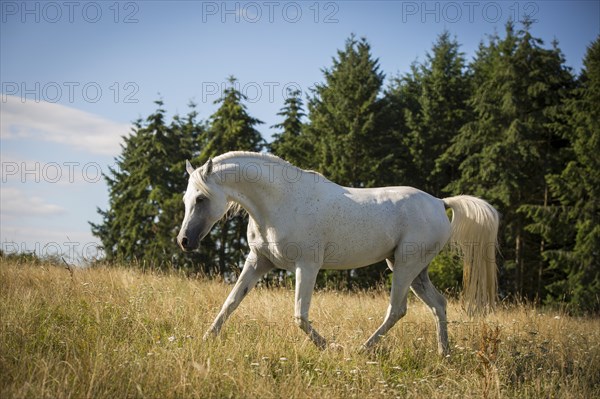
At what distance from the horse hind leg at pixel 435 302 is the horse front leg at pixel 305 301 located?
1696 millimetres

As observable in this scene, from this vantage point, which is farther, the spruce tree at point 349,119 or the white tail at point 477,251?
the spruce tree at point 349,119

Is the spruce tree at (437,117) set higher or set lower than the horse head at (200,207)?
higher

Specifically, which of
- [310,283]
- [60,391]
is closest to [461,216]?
[310,283]

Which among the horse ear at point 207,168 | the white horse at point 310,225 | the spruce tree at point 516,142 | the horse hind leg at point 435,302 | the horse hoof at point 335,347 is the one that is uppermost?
the spruce tree at point 516,142

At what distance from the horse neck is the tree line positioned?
47.1 feet

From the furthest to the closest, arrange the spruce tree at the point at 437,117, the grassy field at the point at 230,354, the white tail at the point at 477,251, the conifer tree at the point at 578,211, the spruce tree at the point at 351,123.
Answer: the spruce tree at the point at 437,117, the spruce tree at the point at 351,123, the conifer tree at the point at 578,211, the white tail at the point at 477,251, the grassy field at the point at 230,354

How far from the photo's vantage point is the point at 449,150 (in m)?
24.4

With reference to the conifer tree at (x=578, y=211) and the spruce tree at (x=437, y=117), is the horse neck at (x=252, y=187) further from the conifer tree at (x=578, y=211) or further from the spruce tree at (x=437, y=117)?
the spruce tree at (x=437, y=117)

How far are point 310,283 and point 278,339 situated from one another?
2.26ft

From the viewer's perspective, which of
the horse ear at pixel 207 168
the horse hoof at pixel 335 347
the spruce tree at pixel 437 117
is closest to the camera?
the horse hoof at pixel 335 347

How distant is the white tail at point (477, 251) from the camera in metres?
7.11

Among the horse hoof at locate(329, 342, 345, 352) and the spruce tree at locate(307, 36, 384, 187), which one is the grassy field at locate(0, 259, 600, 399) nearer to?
the horse hoof at locate(329, 342, 345, 352)

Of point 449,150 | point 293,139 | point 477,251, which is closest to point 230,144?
point 293,139

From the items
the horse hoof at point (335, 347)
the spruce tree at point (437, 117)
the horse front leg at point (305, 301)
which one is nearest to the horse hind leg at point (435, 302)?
the horse hoof at point (335, 347)
